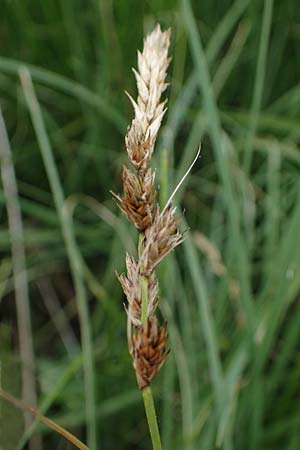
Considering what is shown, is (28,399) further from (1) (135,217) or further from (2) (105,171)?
(1) (135,217)

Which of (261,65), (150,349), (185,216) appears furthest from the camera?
(185,216)

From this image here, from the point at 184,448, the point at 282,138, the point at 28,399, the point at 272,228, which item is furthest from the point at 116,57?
the point at 184,448

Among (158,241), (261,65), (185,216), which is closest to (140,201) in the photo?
(158,241)

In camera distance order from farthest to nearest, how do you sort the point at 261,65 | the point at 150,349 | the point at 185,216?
the point at 185,216 → the point at 261,65 → the point at 150,349

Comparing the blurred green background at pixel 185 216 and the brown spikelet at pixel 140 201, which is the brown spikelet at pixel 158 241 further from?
the blurred green background at pixel 185 216

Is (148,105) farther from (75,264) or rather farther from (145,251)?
(75,264)

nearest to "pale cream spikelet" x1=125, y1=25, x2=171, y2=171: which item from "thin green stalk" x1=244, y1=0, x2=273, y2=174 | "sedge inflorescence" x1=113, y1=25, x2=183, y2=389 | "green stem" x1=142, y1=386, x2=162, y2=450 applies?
"sedge inflorescence" x1=113, y1=25, x2=183, y2=389
